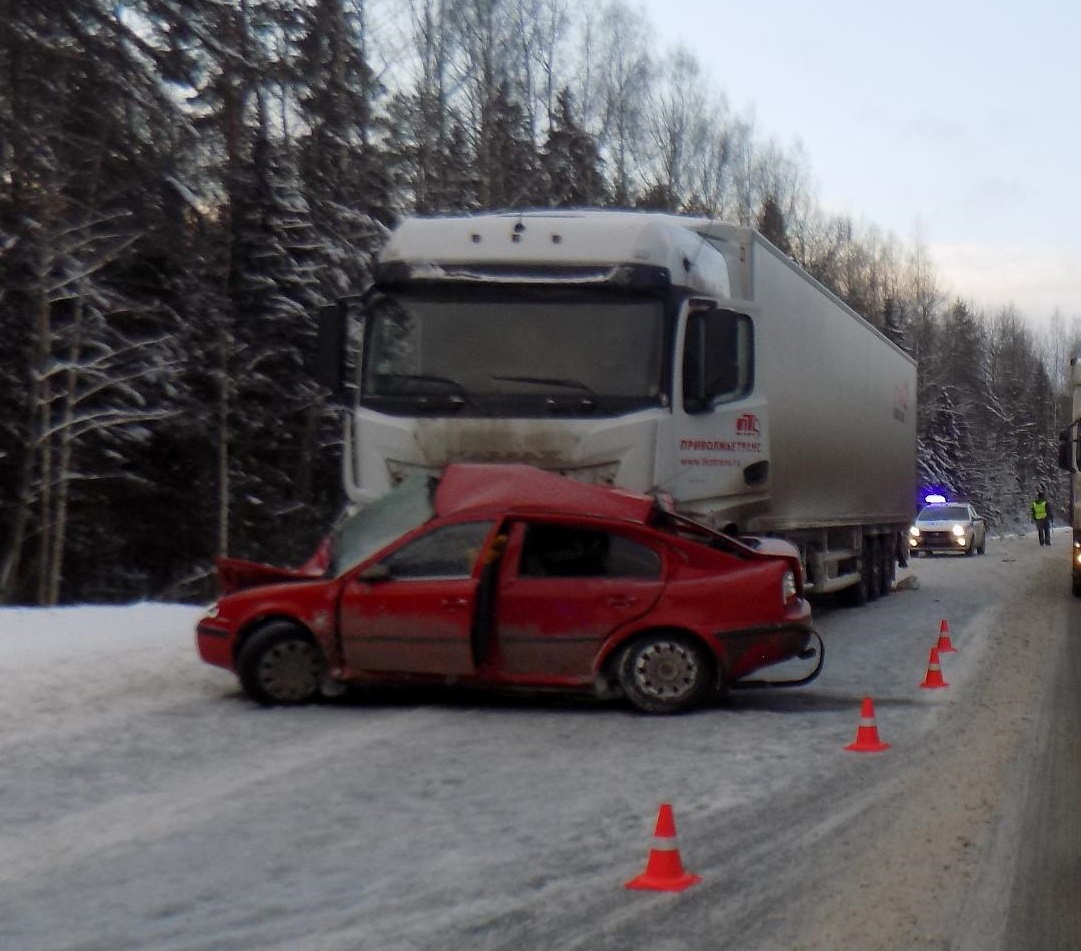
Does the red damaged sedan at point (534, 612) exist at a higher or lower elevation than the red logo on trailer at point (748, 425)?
lower

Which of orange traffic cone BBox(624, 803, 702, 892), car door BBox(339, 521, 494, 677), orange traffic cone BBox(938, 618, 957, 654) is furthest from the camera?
orange traffic cone BBox(938, 618, 957, 654)

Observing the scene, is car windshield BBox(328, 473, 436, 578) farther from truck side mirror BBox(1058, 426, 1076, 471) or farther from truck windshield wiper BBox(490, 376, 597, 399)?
truck side mirror BBox(1058, 426, 1076, 471)

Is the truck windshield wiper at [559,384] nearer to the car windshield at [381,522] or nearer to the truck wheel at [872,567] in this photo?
the car windshield at [381,522]

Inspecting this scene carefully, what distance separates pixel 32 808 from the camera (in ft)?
25.1

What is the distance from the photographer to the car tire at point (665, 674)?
10.8 metres

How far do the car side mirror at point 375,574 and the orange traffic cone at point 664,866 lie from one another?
5.02 metres

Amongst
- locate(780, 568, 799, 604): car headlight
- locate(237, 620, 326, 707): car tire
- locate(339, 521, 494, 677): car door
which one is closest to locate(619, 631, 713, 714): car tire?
locate(780, 568, 799, 604): car headlight

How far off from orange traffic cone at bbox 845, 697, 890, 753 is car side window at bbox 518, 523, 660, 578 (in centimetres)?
198

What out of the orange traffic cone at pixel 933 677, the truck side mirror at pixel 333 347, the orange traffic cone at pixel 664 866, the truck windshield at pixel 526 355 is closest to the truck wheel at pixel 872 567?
the orange traffic cone at pixel 933 677

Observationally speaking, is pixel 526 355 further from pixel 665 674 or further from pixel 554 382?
pixel 665 674

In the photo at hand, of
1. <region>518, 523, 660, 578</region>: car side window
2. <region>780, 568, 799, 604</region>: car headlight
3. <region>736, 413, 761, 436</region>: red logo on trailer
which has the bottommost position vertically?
<region>780, 568, 799, 604</region>: car headlight

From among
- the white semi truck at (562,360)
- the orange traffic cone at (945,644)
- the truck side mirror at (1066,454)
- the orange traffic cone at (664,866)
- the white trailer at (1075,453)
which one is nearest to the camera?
the orange traffic cone at (664,866)

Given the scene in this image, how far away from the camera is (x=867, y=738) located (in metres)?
9.48

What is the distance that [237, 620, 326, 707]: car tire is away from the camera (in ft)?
36.3
